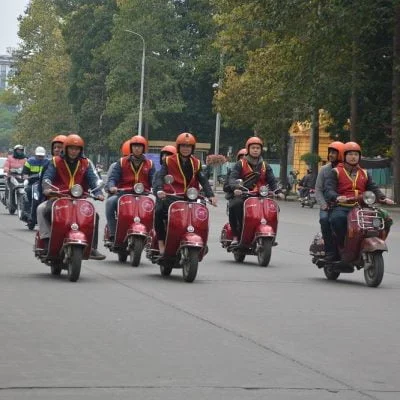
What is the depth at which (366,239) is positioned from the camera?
1520 centimetres

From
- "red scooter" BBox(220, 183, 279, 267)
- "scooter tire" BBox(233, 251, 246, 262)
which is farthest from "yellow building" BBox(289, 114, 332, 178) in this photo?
"red scooter" BBox(220, 183, 279, 267)

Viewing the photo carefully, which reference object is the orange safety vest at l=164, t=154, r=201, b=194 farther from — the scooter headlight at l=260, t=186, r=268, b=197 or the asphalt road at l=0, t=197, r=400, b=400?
the scooter headlight at l=260, t=186, r=268, b=197

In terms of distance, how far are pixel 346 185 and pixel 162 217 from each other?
2191 millimetres

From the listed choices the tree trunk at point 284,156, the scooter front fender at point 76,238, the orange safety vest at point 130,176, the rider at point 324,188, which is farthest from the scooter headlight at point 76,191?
the tree trunk at point 284,156

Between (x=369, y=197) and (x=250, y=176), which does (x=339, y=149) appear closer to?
(x=369, y=197)

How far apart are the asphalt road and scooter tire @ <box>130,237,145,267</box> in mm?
254

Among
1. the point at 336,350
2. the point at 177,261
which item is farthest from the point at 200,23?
the point at 336,350

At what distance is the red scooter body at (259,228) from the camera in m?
18.2

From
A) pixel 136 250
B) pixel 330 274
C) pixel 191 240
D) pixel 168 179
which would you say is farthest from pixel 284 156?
pixel 191 240

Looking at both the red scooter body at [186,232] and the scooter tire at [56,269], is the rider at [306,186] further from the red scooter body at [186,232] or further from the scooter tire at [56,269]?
the red scooter body at [186,232]

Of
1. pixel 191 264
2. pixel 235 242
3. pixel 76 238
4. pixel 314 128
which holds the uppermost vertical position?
pixel 314 128

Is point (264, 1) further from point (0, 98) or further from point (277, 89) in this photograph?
point (0, 98)

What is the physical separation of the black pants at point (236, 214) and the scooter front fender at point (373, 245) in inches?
146

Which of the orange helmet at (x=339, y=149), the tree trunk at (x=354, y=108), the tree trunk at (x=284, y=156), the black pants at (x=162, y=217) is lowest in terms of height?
the black pants at (x=162, y=217)
